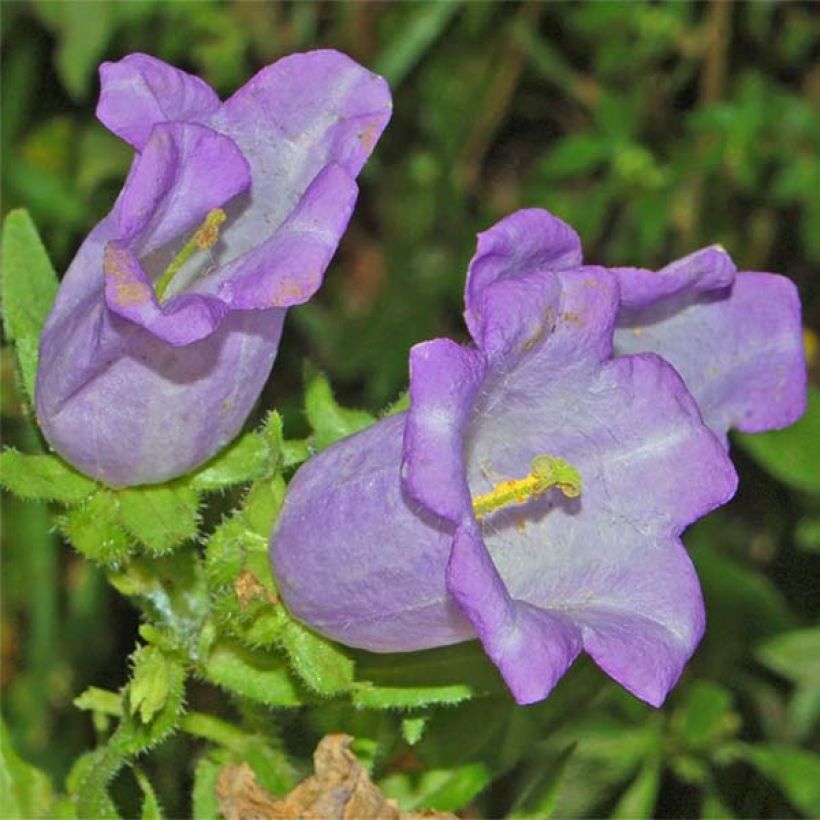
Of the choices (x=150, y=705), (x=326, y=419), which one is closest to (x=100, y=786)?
(x=150, y=705)

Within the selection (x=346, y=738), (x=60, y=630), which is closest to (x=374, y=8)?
(x=60, y=630)

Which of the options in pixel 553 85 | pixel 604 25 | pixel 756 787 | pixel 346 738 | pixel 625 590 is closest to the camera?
pixel 625 590

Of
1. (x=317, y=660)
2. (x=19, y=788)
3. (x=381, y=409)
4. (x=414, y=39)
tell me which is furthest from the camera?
(x=414, y=39)

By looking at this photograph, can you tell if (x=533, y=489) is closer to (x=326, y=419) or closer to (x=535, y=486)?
(x=535, y=486)

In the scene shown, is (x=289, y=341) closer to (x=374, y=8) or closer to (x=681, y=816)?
(x=374, y=8)

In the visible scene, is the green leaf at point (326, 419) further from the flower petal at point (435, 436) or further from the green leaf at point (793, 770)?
the green leaf at point (793, 770)

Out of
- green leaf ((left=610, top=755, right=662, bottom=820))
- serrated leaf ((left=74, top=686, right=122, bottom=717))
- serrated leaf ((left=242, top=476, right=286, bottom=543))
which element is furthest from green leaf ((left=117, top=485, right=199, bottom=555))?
green leaf ((left=610, top=755, right=662, bottom=820))

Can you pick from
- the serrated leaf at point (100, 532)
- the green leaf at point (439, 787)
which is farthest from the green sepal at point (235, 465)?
the green leaf at point (439, 787)
